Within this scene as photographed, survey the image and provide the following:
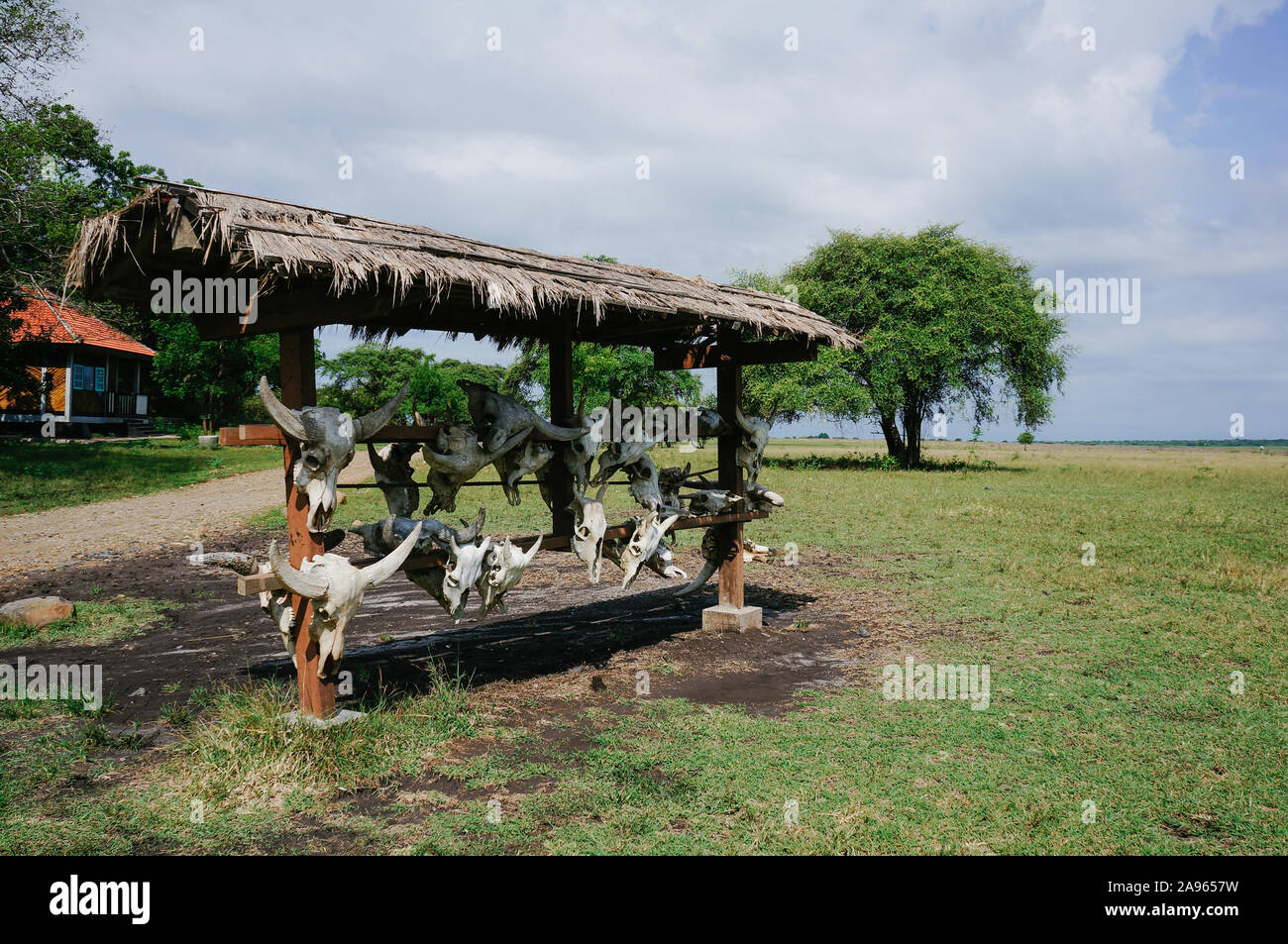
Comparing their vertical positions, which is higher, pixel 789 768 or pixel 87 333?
pixel 87 333

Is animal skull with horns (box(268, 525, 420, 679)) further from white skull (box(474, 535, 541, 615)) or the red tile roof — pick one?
the red tile roof

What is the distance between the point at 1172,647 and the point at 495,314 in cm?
684

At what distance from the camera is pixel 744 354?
28.0 ft

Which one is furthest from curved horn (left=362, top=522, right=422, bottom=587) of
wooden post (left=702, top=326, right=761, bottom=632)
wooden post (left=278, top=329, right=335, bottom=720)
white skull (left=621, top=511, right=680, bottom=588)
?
wooden post (left=702, top=326, right=761, bottom=632)

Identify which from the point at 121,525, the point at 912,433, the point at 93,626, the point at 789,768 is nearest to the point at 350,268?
the point at 789,768

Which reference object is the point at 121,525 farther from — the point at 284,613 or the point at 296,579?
the point at 296,579

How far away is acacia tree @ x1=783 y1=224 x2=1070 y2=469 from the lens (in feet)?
103

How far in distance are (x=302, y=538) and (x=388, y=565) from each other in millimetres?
530

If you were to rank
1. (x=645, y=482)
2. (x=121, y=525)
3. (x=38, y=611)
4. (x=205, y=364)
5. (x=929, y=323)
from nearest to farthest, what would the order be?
(x=645, y=482)
(x=38, y=611)
(x=121, y=525)
(x=929, y=323)
(x=205, y=364)

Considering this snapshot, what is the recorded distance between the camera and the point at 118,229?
4582 mm

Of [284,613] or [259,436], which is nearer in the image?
[259,436]

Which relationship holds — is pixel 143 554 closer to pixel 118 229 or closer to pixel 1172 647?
pixel 118 229

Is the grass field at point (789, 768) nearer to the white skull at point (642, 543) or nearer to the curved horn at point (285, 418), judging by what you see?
the white skull at point (642, 543)

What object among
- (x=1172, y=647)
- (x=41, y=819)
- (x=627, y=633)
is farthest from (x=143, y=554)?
(x=1172, y=647)
